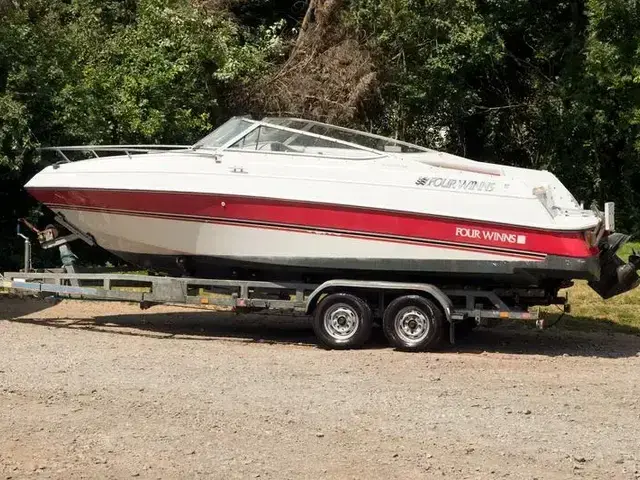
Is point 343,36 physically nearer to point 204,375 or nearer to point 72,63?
point 72,63

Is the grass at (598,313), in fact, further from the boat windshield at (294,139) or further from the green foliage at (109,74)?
the green foliage at (109,74)

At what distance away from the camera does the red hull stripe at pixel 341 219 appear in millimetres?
9891

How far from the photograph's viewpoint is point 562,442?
22.3ft

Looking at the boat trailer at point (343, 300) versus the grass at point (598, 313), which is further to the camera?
the grass at point (598, 313)

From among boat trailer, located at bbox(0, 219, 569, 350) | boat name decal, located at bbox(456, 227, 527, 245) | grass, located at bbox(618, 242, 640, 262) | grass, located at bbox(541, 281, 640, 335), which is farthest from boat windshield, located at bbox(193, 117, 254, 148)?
grass, located at bbox(618, 242, 640, 262)

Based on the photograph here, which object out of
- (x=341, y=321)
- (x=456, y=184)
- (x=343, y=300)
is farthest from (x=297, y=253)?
(x=456, y=184)

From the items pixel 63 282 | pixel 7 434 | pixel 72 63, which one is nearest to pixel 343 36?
pixel 72 63

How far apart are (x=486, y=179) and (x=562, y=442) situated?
3981mm

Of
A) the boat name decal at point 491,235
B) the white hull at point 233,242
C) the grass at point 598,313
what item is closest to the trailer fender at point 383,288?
the white hull at point 233,242

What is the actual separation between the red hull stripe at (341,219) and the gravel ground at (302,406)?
1278 mm

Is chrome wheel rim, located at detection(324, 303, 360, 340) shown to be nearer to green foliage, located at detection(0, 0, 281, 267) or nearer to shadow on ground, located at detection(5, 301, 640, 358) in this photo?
shadow on ground, located at detection(5, 301, 640, 358)

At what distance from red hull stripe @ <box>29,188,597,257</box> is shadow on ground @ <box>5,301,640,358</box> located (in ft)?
4.75

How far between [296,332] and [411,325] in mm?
2142

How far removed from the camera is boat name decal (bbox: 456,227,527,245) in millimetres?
9930
